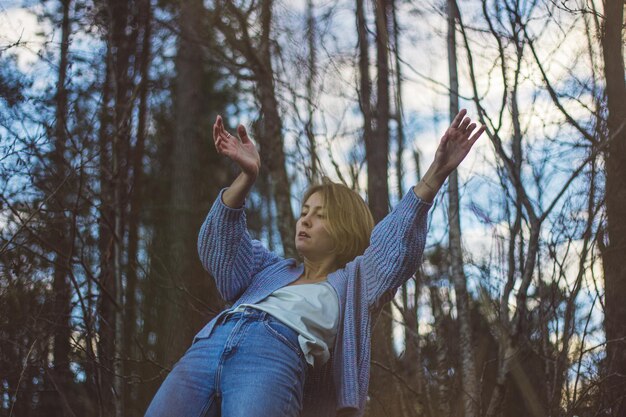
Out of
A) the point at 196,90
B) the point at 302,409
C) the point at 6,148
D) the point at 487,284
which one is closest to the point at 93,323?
the point at 6,148

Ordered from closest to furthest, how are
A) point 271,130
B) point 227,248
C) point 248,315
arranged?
point 248,315 → point 227,248 → point 271,130

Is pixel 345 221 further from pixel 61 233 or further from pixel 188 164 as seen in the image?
pixel 188 164

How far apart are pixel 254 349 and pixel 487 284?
2.53m

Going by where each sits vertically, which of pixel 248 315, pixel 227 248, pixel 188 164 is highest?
pixel 188 164

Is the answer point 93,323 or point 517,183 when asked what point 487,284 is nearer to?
point 517,183

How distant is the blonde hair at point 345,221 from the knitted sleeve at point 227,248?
29 centimetres

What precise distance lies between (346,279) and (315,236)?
0.20 m

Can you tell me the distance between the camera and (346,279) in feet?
8.16

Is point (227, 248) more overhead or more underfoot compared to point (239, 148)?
more underfoot

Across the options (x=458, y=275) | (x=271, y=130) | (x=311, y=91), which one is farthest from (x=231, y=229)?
(x=271, y=130)

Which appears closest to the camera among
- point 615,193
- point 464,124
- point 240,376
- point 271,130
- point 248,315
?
point 240,376

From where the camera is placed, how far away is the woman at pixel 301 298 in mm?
2156

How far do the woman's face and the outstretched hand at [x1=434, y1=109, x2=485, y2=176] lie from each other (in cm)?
45

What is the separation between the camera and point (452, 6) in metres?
4.49
